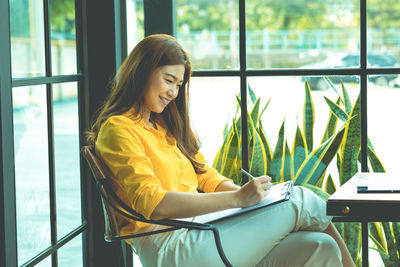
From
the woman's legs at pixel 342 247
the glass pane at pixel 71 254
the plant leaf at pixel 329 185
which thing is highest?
the plant leaf at pixel 329 185

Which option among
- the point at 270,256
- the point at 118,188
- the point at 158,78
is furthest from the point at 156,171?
the point at 270,256

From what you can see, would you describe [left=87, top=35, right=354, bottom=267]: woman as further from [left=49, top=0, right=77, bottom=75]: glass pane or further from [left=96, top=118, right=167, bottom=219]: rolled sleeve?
[left=49, top=0, right=77, bottom=75]: glass pane

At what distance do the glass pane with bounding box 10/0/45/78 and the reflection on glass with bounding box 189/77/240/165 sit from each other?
37.0 inches

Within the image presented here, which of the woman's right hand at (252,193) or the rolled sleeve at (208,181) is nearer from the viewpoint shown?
the woman's right hand at (252,193)

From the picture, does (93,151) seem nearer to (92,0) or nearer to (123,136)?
(123,136)

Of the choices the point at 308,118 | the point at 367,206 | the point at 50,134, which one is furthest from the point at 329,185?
the point at 50,134

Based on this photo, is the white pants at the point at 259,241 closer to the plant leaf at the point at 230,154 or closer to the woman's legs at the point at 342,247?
the woman's legs at the point at 342,247

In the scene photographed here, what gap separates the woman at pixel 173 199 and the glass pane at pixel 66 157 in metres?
0.31

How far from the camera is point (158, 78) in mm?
2270

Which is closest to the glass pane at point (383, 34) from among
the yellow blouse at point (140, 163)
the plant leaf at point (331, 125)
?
the plant leaf at point (331, 125)

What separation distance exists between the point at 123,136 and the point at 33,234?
1.89ft

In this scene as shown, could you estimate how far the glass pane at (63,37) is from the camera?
2.51 meters

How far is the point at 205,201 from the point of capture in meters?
2.05

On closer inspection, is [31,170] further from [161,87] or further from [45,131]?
[161,87]
